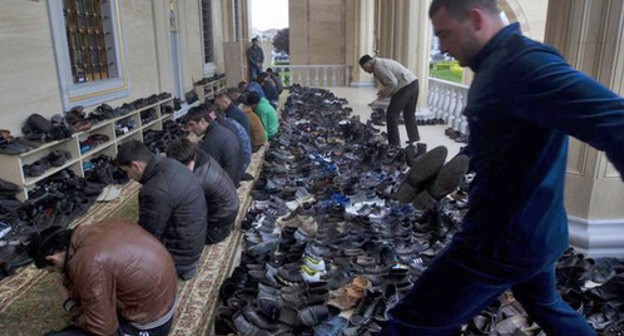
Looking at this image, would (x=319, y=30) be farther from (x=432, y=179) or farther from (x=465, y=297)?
(x=465, y=297)

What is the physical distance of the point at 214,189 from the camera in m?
3.95

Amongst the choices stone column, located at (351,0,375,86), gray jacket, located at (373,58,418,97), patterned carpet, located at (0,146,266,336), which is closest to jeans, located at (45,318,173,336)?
patterned carpet, located at (0,146,266,336)

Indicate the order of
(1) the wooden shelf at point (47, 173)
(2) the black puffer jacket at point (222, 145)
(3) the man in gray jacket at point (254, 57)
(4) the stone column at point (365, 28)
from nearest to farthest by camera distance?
(1) the wooden shelf at point (47, 173)
(2) the black puffer jacket at point (222, 145)
(3) the man in gray jacket at point (254, 57)
(4) the stone column at point (365, 28)

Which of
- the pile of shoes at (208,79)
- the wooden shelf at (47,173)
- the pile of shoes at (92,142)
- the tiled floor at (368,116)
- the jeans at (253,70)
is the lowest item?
the tiled floor at (368,116)

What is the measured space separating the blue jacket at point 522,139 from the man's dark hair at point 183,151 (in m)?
2.58

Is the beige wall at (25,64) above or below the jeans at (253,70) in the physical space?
above

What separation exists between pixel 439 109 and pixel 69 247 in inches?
400

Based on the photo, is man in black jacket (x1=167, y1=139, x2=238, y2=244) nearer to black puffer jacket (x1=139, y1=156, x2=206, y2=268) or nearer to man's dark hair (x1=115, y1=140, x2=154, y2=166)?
black puffer jacket (x1=139, y1=156, x2=206, y2=268)

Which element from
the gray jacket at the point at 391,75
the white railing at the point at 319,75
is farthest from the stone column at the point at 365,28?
the gray jacket at the point at 391,75

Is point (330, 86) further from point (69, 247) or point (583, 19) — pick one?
point (69, 247)

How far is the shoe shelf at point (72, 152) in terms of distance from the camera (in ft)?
15.7

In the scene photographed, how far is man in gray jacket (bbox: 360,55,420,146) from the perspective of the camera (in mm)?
7492

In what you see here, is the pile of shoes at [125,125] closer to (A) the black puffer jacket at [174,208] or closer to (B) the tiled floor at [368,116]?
(A) the black puffer jacket at [174,208]

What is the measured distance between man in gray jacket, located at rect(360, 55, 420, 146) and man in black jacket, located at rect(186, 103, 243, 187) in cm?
302
